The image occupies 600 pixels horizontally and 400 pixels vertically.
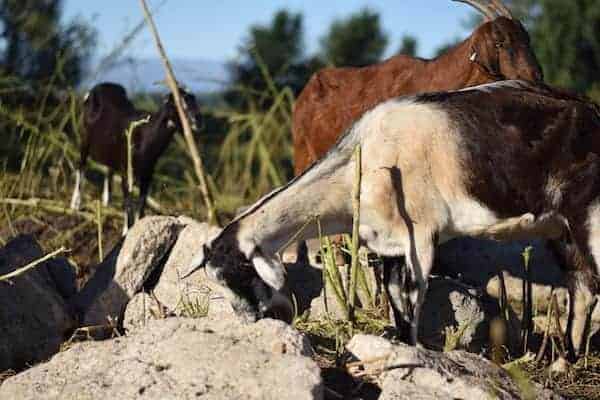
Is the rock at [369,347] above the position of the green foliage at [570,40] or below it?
below

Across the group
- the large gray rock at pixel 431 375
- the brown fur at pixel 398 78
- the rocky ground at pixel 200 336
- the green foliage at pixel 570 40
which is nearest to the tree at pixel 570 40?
the green foliage at pixel 570 40

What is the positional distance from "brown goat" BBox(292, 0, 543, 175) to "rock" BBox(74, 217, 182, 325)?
6.47 ft

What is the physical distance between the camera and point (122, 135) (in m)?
10.1

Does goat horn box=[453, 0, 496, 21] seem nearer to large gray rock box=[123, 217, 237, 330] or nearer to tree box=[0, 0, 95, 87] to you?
large gray rock box=[123, 217, 237, 330]

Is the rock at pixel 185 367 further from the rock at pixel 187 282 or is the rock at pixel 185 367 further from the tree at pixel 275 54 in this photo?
the tree at pixel 275 54

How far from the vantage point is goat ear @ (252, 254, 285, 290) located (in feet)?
19.0

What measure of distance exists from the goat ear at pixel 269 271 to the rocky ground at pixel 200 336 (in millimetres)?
342

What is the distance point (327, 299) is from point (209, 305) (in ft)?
2.63

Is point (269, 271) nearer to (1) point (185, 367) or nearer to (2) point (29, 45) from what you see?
(1) point (185, 367)

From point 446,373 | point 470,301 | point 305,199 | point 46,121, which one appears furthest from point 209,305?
point 46,121

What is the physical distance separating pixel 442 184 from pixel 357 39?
50.7 feet

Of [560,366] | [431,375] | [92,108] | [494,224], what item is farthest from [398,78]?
[431,375]

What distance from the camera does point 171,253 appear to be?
746 centimetres

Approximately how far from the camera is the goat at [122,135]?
9.80 metres
